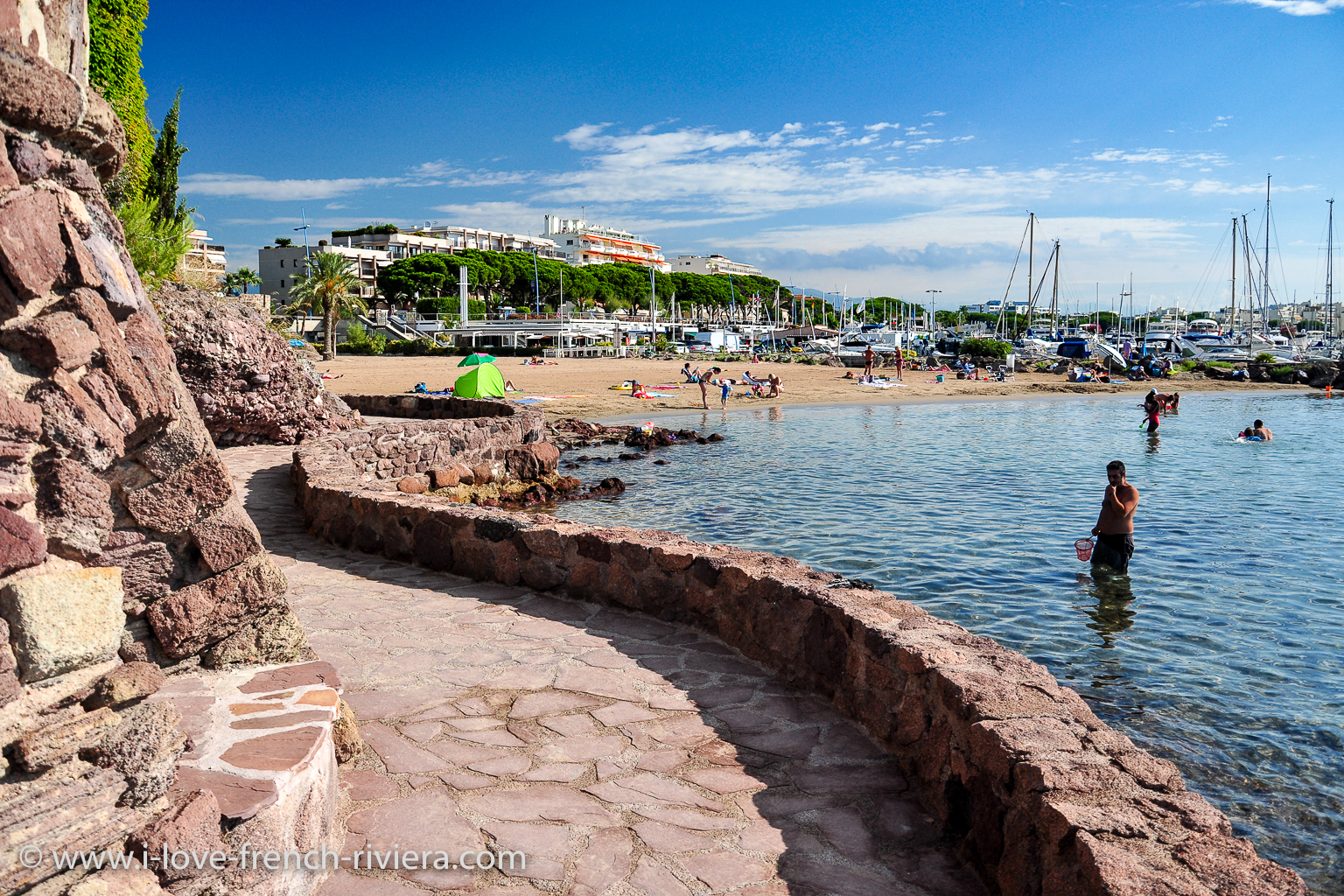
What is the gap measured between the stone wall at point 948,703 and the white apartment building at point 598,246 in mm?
135892

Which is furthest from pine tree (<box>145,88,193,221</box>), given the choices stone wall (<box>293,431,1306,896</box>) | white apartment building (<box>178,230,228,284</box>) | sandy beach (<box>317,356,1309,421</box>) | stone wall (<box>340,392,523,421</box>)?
stone wall (<box>293,431,1306,896</box>)

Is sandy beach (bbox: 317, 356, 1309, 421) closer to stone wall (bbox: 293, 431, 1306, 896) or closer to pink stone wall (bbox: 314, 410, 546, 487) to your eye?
pink stone wall (bbox: 314, 410, 546, 487)

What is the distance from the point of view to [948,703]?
3447 millimetres

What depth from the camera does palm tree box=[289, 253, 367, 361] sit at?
1988 inches

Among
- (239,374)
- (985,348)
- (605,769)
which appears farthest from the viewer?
(985,348)

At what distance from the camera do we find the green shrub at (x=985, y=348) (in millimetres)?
64125

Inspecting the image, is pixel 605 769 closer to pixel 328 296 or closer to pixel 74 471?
pixel 74 471

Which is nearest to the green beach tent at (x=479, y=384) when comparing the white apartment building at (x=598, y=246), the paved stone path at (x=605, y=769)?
the paved stone path at (x=605, y=769)

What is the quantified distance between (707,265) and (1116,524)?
539 ft

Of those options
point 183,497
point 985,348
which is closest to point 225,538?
point 183,497

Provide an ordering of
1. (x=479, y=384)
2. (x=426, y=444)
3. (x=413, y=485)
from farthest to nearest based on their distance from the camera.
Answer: (x=479, y=384)
(x=426, y=444)
(x=413, y=485)

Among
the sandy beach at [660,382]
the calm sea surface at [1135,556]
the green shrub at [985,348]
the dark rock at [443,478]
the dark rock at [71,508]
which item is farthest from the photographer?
Answer: the green shrub at [985,348]

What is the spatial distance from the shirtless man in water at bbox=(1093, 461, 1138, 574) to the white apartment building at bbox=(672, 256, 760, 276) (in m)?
158

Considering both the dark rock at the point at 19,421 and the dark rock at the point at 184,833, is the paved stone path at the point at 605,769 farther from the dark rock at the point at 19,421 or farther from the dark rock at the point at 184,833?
the dark rock at the point at 19,421
